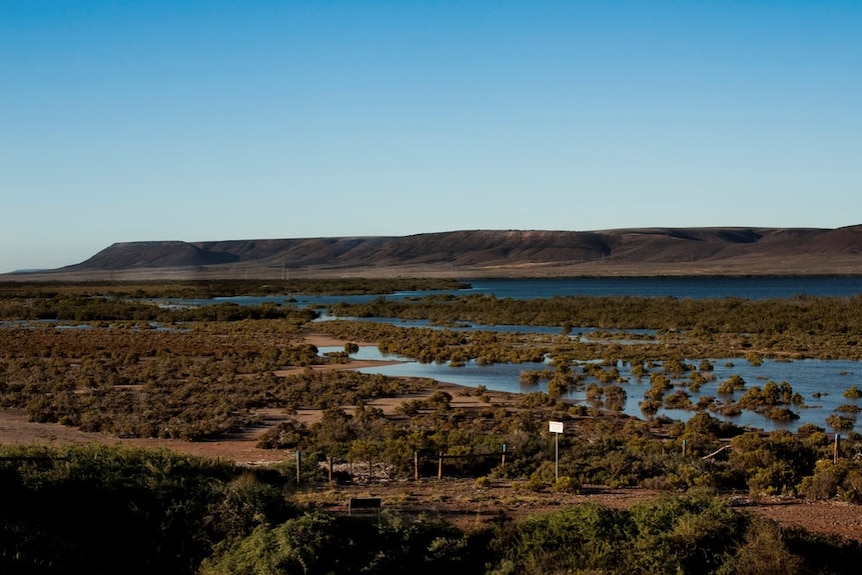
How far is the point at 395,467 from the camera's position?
18734 millimetres

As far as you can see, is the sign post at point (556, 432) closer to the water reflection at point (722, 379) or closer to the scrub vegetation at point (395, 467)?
the scrub vegetation at point (395, 467)

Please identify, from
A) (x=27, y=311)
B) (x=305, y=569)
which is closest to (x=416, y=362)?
(x=305, y=569)

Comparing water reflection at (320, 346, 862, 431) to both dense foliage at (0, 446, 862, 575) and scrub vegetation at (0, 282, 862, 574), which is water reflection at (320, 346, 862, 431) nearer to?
scrub vegetation at (0, 282, 862, 574)

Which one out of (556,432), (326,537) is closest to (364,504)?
(326,537)

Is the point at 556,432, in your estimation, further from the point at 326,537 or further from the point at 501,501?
the point at 326,537

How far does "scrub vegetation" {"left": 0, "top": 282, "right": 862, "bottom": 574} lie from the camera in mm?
11547

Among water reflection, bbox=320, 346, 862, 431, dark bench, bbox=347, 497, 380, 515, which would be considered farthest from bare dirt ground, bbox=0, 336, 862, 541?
water reflection, bbox=320, 346, 862, 431

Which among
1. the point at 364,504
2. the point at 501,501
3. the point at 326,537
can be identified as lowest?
the point at 501,501

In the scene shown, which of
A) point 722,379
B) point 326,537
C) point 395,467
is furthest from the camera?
point 722,379

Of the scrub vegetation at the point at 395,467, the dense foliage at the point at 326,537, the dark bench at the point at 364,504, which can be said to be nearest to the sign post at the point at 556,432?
the scrub vegetation at the point at 395,467

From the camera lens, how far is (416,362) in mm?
46094

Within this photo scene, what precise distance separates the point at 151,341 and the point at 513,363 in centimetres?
2405

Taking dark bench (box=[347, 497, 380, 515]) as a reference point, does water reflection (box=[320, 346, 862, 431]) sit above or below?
below

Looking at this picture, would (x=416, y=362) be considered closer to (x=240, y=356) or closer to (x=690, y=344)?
(x=240, y=356)
